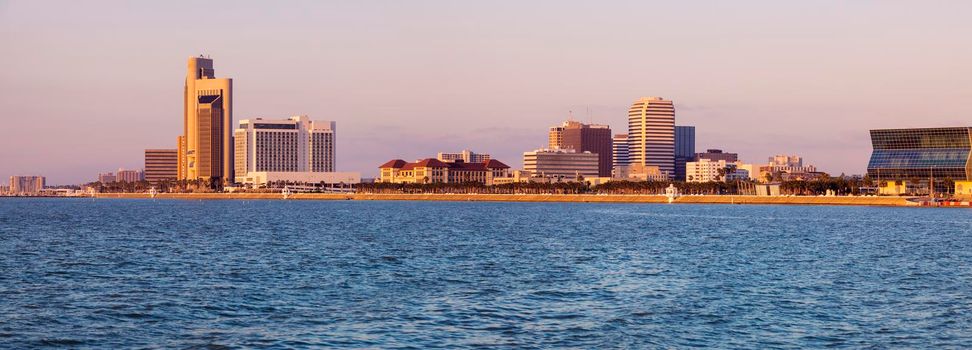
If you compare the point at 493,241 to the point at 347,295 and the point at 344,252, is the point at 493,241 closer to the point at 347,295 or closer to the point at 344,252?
the point at 344,252

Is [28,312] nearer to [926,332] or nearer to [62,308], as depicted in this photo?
[62,308]

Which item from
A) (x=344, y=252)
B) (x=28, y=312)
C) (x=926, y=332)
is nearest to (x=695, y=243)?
(x=344, y=252)

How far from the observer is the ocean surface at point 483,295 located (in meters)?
34.3

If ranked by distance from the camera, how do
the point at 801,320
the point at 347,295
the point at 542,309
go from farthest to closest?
the point at 347,295 < the point at 542,309 < the point at 801,320

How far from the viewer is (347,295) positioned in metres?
44.8

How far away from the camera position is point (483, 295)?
44.8 meters

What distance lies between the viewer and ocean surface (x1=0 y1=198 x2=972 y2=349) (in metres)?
34.3

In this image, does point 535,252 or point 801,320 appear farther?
point 535,252

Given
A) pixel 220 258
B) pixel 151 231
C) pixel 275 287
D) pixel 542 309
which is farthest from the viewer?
pixel 151 231

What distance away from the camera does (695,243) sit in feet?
268

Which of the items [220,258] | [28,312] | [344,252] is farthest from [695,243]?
[28,312]

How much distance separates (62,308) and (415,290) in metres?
13.7

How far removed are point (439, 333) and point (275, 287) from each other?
14842 millimetres

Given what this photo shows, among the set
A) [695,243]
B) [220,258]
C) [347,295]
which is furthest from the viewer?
[695,243]
